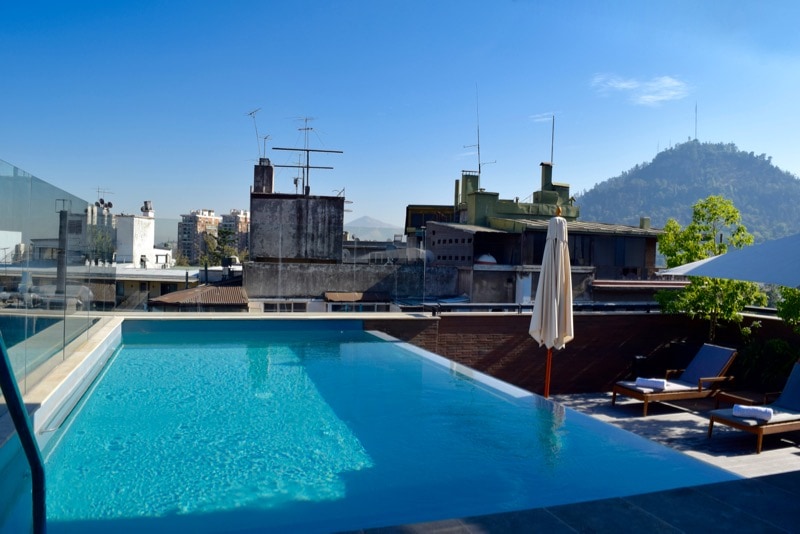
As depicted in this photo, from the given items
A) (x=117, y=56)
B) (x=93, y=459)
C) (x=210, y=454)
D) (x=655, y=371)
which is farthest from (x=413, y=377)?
(x=117, y=56)

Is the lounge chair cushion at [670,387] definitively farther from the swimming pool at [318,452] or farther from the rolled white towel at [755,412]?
the swimming pool at [318,452]

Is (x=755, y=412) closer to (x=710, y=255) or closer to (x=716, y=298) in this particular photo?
(x=716, y=298)

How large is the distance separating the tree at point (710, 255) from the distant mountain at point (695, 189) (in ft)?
427

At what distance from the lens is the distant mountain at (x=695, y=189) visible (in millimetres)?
141000

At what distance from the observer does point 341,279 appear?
2081 centimetres

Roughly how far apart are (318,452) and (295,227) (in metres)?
19.8

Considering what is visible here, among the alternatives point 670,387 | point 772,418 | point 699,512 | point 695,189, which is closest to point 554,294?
point 772,418

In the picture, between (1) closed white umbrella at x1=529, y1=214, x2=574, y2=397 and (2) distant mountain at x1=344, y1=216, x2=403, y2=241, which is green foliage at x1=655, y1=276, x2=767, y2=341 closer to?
(1) closed white umbrella at x1=529, y1=214, x2=574, y2=397

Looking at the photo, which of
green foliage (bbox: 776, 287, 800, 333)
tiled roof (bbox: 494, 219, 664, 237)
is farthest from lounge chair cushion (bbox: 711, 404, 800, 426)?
tiled roof (bbox: 494, 219, 664, 237)

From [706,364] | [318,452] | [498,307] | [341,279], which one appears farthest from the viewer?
[341,279]

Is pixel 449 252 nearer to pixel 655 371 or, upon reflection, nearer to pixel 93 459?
pixel 655 371

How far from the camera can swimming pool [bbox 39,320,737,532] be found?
14.0 ft

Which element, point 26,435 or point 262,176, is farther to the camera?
point 262,176

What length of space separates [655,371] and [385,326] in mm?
6743
